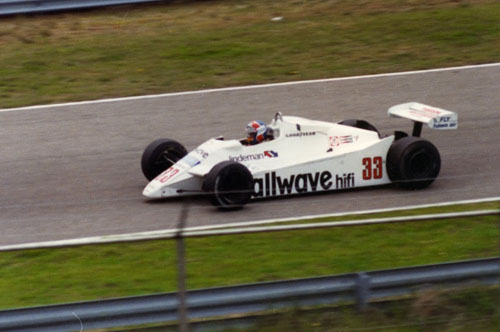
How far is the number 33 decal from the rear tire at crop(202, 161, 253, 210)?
1487 millimetres

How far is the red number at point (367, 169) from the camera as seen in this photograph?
11602mm

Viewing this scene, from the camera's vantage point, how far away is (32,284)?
873cm

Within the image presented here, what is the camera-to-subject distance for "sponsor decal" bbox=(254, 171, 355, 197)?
1129cm

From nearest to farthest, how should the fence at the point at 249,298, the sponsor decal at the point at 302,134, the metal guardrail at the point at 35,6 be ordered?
the fence at the point at 249,298, the sponsor decal at the point at 302,134, the metal guardrail at the point at 35,6

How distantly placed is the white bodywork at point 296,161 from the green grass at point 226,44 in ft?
15.3

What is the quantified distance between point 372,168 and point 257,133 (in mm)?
1446

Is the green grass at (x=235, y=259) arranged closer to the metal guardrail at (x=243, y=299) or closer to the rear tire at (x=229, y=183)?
the metal guardrail at (x=243, y=299)

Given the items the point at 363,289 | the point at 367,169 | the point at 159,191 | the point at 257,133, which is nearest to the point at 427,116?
the point at 367,169

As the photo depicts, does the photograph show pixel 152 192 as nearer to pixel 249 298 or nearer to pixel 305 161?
pixel 305 161

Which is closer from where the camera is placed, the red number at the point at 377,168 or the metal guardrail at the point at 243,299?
the metal guardrail at the point at 243,299

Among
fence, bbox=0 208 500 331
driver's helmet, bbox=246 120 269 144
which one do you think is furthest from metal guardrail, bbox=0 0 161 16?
fence, bbox=0 208 500 331

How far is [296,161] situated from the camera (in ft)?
37.3

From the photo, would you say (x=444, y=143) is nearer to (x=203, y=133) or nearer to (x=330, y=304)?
(x=203, y=133)

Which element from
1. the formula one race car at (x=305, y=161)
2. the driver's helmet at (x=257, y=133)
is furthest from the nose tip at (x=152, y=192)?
the driver's helmet at (x=257, y=133)
